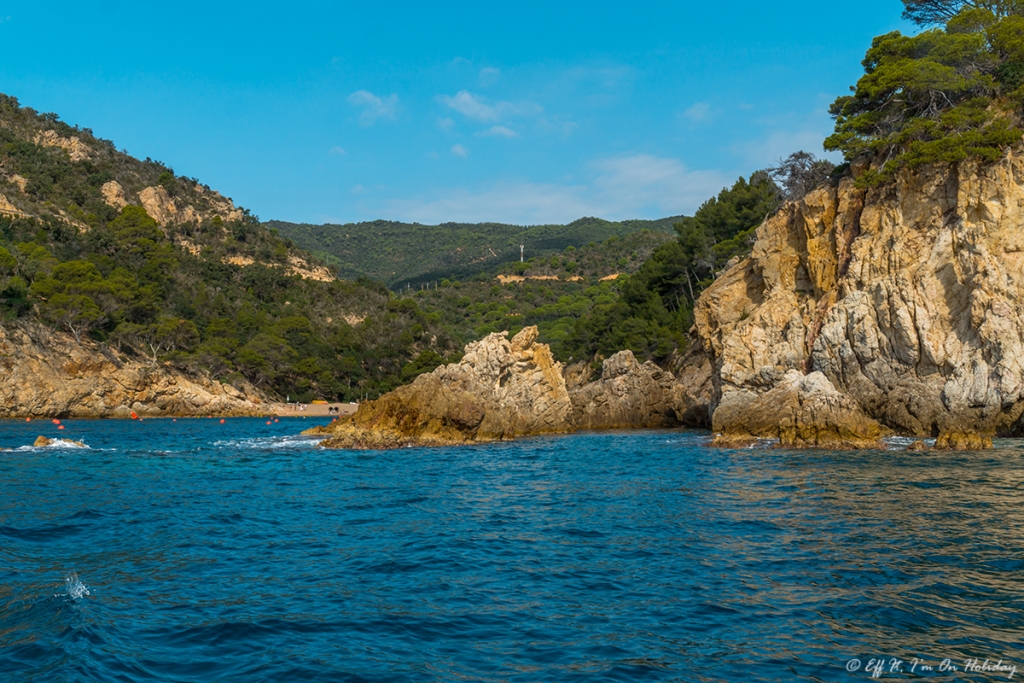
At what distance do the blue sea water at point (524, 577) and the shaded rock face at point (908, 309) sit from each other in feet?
20.0

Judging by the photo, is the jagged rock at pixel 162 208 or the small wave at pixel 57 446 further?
the jagged rock at pixel 162 208

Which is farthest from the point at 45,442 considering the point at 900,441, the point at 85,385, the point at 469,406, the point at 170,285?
the point at 170,285

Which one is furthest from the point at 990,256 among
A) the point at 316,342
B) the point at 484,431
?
the point at 316,342

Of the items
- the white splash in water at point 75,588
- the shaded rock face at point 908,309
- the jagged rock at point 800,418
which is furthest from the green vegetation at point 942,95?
the white splash in water at point 75,588

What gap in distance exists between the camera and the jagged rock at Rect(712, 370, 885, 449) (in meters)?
26.4

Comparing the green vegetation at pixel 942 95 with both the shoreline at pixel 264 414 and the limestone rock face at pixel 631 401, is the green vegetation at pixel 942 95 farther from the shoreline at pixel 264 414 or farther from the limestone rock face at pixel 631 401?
the shoreline at pixel 264 414

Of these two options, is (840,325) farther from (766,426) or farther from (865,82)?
(865,82)

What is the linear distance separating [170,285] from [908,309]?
6931cm

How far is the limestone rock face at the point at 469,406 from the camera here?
1307 inches

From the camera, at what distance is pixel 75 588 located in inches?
388

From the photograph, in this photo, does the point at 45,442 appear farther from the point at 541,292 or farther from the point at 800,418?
the point at 541,292

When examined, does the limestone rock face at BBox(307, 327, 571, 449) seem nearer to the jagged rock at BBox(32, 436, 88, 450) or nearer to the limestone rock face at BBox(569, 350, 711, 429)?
the limestone rock face at BBox(569, 350, 711, 429)

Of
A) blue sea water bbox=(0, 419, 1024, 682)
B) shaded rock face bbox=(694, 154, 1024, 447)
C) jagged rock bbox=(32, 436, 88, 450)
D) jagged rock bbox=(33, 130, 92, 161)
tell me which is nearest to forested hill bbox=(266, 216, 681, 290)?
jagged rock bbox=(33, 130, 92, 161)

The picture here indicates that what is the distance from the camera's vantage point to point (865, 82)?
35.0 m
